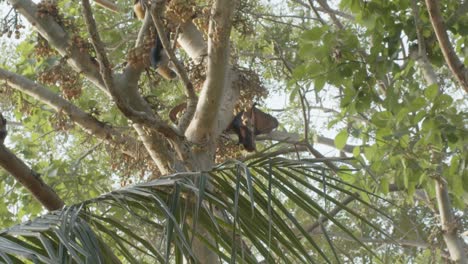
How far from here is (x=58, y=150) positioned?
6.80m

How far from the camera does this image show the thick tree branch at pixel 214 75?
2.87 m

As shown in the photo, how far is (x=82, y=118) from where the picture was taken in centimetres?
346

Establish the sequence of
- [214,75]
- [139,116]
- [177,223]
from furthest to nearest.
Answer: [214,75], [139,116], [177,223]

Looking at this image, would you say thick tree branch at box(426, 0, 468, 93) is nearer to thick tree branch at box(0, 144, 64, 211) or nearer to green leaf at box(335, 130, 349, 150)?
green leaf at box(335, 130, 349, 150)

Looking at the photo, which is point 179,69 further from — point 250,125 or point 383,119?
point 383,119

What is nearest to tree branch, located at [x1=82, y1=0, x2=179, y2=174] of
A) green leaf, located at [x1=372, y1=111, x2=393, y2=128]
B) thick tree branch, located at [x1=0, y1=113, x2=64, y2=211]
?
thick tree branch, located at [x1=0, y1=113, x2=64, y2=211]

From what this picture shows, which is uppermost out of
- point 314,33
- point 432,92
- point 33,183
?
point 314,33

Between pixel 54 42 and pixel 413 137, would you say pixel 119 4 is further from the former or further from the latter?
pixel 413 137

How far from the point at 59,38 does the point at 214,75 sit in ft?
2.37

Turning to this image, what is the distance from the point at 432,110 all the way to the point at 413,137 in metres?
0.37

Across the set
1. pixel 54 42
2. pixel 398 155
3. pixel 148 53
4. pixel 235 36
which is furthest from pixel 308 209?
pixel 235 36

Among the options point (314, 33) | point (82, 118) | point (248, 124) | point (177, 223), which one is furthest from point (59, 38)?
point (177, 223)

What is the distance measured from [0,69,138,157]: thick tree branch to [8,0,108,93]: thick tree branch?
17cm

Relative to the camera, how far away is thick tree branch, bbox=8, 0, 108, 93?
3.32m
